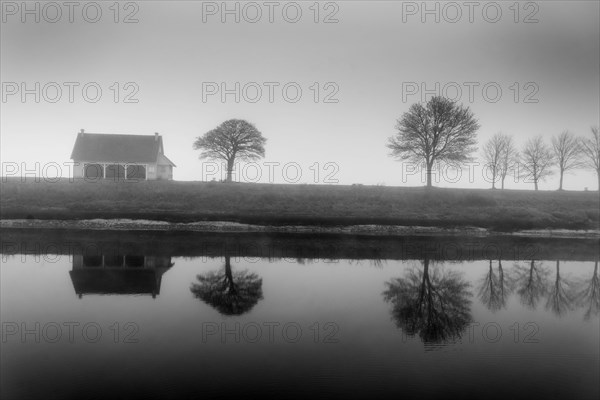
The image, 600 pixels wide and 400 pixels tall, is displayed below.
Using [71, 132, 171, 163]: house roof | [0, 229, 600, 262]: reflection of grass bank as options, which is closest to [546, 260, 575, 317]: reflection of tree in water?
[0, 229, 600, 262]: reflection of grass bank

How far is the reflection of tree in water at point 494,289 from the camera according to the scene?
15033 millimetres

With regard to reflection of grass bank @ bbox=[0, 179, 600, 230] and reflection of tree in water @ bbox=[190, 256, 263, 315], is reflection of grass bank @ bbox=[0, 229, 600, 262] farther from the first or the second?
reflection of grass bank @ bbox=[0, 179, 600, 230]

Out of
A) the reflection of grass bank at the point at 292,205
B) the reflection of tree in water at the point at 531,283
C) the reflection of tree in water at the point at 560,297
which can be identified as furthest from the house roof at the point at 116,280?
the reflection of grass bank at the point at 292,205

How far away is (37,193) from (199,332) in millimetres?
47389

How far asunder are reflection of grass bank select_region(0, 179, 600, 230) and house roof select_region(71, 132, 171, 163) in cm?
1267

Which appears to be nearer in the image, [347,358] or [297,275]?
[347,358]

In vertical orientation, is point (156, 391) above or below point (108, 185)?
below

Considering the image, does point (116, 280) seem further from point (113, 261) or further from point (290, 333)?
point (290, 333)

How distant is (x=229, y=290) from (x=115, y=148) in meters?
60.3

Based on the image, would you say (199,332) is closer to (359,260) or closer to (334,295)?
(334,295)

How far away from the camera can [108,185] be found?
5366 cm

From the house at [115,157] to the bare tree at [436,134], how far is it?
3829 cm

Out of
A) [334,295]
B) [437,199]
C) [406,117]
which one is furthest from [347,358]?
[406,117]

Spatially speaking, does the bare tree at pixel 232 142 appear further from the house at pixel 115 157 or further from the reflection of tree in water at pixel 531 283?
the reflection of tree in water at pixel 531 283
